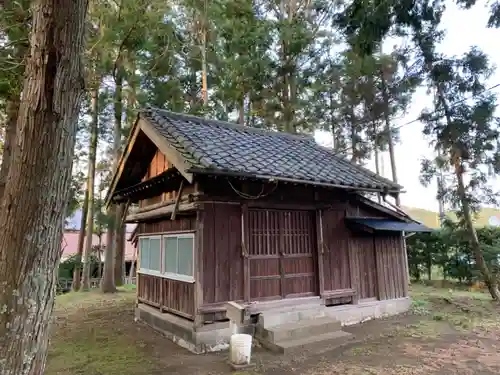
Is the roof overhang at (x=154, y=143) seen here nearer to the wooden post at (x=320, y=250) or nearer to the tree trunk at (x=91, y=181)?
the wooden post at (x=320, y=250)

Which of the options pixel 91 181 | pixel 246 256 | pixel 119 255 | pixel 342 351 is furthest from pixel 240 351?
pixel 119 255

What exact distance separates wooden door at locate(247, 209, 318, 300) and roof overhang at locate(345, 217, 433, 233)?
1.09 m

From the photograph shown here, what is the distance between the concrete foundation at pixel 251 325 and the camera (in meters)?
5.58

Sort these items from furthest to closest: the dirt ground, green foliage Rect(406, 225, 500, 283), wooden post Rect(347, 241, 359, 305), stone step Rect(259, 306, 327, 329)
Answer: green foliage Rect(406, 225, 500, 283)
wooden post Rect(347, 241, 359, 305)
stone step Rect(259, 306, 327, 329)
the dirt ground

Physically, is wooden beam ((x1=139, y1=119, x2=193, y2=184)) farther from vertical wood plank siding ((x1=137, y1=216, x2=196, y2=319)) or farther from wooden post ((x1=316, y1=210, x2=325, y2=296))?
wooden post ((x1=316, y1=210, x2=325, y2=296))

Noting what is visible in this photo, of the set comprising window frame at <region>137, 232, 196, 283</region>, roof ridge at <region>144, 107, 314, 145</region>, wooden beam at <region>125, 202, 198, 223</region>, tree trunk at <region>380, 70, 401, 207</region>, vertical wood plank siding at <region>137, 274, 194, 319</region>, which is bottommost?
vertical wood plank siding at <region>137, 274, 194, 319</region>

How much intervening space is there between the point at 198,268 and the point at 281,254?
1712 mm

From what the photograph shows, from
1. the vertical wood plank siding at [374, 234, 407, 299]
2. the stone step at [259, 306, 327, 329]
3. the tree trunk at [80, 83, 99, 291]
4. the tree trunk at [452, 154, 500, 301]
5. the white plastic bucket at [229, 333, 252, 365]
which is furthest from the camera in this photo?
the tree trunk at [80, 83, 99, 291]

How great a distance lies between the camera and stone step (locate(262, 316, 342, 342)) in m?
5.59

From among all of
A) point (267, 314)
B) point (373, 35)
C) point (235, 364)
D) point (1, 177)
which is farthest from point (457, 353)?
point (1, 177)

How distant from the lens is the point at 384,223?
778 cm

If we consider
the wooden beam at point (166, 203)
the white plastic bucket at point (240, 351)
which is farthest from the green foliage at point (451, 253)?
the wooden beam at point (166, 203)

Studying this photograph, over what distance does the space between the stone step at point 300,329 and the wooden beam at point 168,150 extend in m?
2.84

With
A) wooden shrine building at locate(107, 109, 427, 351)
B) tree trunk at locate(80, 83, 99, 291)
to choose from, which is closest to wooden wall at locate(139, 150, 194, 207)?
wooden shrine building at locate(107, 109, 427, 351)
